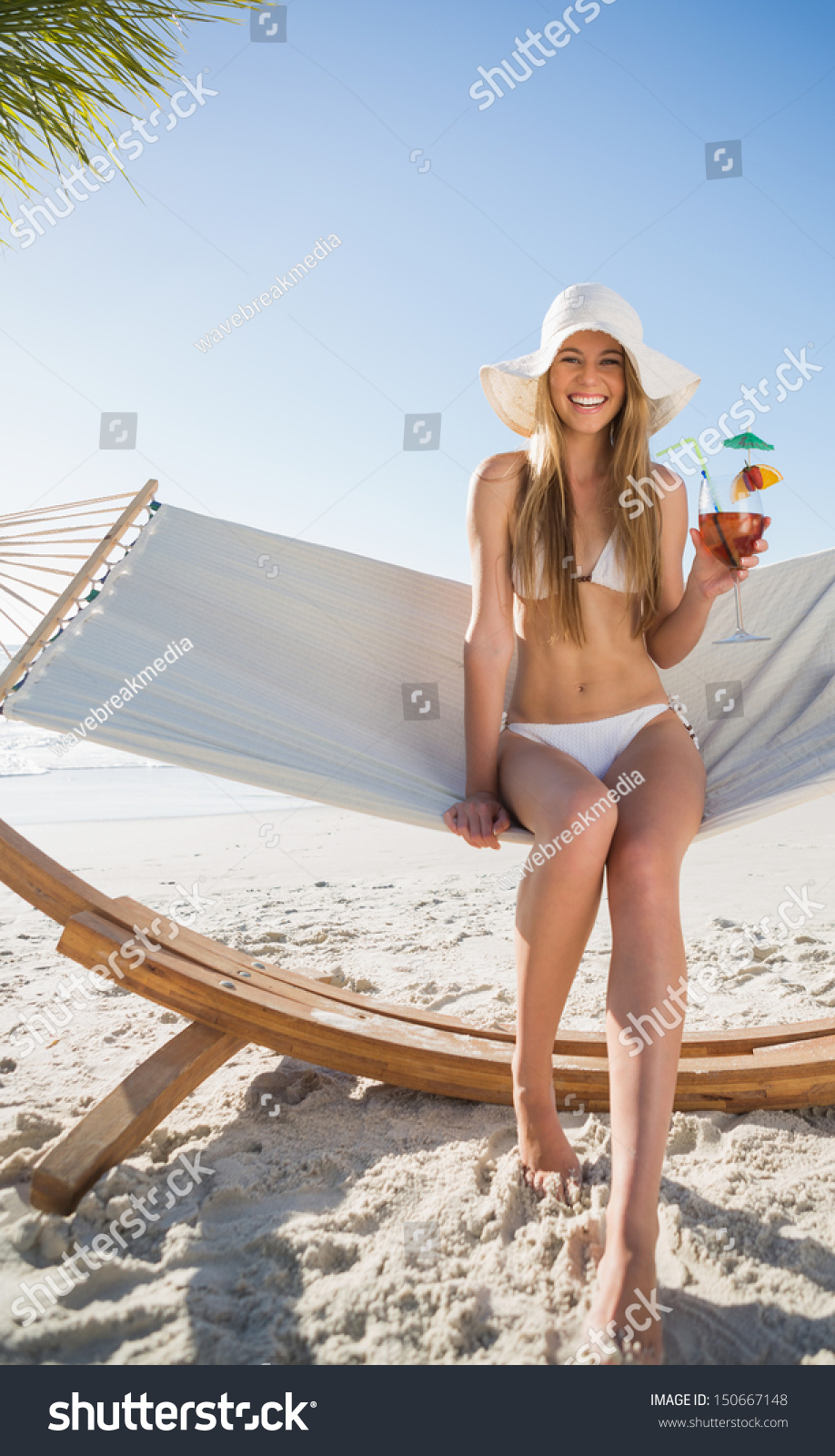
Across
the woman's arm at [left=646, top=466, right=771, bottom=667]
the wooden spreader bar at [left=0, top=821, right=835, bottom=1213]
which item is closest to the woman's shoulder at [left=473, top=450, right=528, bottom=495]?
the woman's arm at [left=646, top=466, right=771, bottom=667]

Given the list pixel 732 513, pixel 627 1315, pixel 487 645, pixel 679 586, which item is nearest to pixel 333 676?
pixel 487 645

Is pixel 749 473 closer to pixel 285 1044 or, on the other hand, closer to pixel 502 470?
pixel 502 470

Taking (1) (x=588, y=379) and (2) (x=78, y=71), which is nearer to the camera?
(1) (x=588, y=379)

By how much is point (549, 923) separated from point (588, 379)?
0.99 metres

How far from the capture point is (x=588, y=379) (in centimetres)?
161

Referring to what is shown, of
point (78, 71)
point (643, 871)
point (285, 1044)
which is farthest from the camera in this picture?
point (78, 71)

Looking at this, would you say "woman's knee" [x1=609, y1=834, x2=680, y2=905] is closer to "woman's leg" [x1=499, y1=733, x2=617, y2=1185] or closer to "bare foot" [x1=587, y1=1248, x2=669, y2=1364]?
"woman's leg" [x1=499, y1=733, x2=617, y2=1185]

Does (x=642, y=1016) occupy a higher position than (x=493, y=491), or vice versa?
(x=493, y=491)

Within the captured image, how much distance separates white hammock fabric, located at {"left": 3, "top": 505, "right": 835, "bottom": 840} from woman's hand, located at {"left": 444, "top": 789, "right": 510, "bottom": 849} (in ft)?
0.12

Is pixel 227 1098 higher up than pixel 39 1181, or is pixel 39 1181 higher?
pixel 227 1098

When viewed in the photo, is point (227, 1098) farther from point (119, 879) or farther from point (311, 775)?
point (119, 879)
